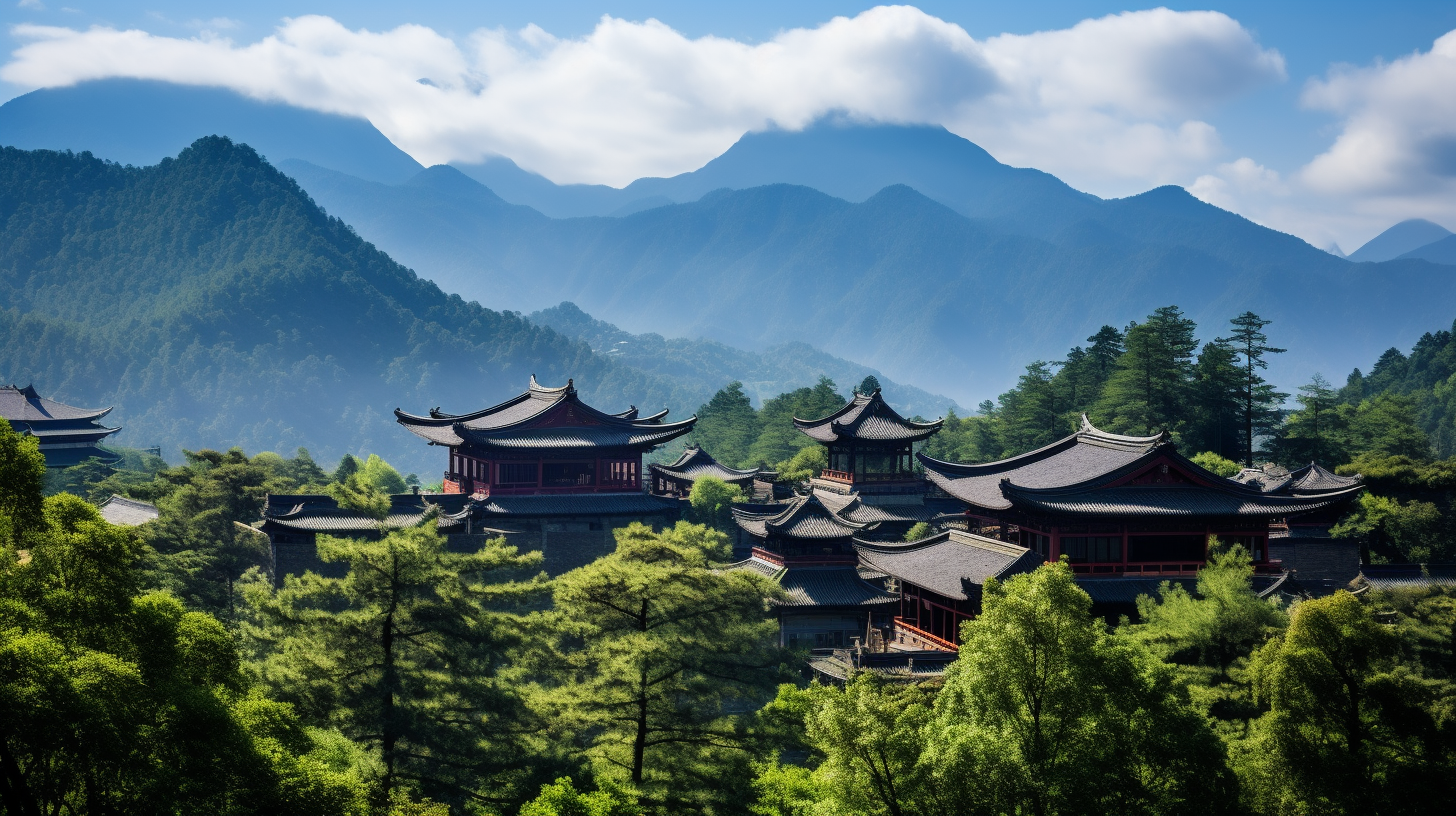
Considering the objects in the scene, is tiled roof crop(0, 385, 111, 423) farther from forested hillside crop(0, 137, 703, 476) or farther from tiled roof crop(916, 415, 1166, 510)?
forested hillside crop(0, 137, 703, 476)

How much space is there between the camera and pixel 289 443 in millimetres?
177375

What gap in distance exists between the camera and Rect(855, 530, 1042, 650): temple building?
28.0 m

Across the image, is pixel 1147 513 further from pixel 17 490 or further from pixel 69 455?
pixel 69 455

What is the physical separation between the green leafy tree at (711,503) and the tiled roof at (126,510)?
21.2m

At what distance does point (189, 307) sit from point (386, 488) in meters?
133

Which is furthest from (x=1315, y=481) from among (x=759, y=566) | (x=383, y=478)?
(x=383, y=478)

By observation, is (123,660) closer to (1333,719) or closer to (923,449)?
(1333,719)

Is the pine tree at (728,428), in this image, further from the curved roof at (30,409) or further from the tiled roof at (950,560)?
the tiled roof at (950,560)

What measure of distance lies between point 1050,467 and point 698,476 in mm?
22117

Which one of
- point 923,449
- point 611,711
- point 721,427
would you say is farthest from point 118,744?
point 721,427

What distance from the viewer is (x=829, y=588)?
3222 centimetres

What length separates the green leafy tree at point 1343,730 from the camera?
1678 centimetres

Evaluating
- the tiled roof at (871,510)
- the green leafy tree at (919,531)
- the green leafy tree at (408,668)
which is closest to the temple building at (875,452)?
the tiled roof at (871,510)

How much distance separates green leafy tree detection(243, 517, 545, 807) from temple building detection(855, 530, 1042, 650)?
39.3ft
